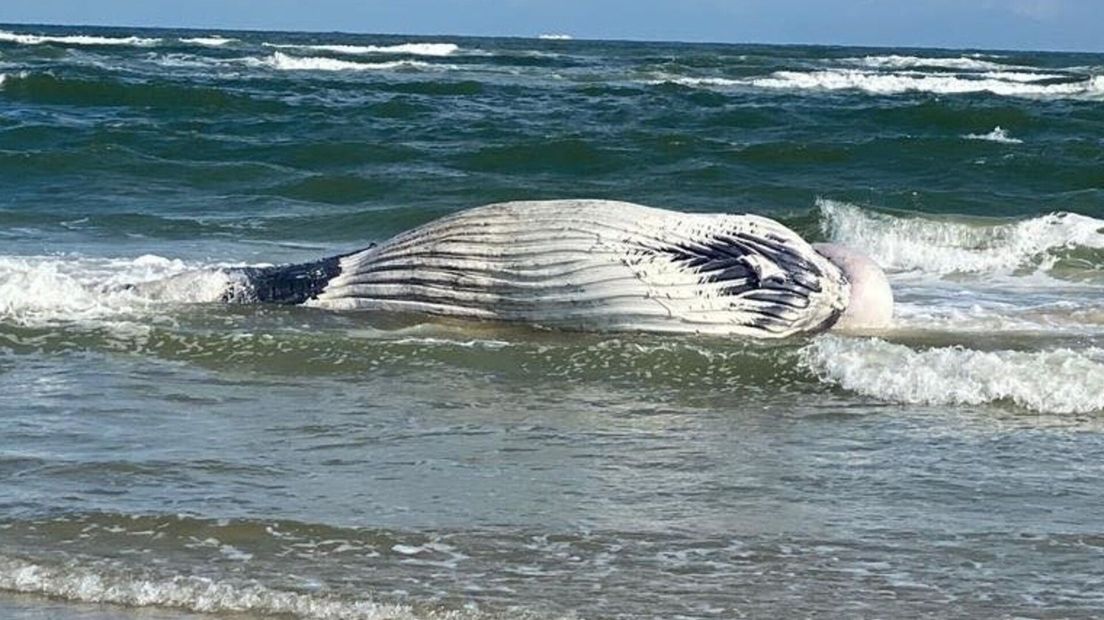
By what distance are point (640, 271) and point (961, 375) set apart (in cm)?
160

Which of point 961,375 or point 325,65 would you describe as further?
point 325,65

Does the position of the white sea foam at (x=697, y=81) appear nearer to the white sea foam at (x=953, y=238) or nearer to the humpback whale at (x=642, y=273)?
the white sea foam at (x=953, y=238)

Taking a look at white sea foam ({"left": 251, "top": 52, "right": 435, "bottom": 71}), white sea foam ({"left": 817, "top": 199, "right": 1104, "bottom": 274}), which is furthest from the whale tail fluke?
white sea foam ({"left": 251, "top": 52, "right": 435, "bottom": 71})

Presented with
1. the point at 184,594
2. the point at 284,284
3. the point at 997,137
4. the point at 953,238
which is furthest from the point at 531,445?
the point at 997,137

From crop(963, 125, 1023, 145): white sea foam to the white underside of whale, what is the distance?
47.2 feet

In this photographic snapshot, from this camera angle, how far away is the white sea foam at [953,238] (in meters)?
11.8

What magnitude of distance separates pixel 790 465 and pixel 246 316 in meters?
3.63

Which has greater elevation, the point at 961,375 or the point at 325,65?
the point at 961,375

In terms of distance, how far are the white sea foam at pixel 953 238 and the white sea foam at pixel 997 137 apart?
320 inches

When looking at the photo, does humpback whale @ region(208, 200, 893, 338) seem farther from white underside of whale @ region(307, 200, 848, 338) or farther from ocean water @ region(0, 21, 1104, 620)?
ocean water @ region(0, 21, 1104, 620)

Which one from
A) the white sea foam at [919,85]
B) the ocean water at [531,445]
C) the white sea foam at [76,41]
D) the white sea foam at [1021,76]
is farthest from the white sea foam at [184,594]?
the white sea foam at [76,41]

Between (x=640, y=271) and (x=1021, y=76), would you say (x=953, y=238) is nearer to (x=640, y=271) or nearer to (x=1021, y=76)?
(x=640, y=271)

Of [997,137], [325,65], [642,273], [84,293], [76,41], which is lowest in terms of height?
[76,41]

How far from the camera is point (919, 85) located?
40938 mm
